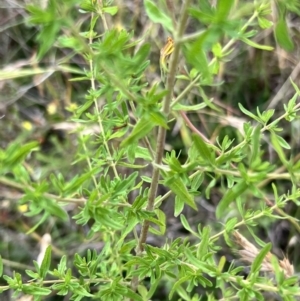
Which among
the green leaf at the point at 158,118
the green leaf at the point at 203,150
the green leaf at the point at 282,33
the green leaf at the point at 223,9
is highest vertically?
the green leaf at the point at 223,9

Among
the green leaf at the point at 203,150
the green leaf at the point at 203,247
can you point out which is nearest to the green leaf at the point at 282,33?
the green leaf at the point at 203,150

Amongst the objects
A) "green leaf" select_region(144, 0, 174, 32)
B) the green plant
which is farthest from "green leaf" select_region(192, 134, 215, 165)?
"green leaf" select_region(144, 0, 174, 32)

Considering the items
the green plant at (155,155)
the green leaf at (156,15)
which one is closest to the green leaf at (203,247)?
the green plant at (155,155)

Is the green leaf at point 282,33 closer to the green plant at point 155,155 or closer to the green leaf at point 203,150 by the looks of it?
the green plant at point 155,155

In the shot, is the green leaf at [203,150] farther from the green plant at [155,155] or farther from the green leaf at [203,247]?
the green leaf at [203,247]

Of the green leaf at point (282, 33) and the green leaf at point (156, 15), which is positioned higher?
the green leaf at point (282, 33)

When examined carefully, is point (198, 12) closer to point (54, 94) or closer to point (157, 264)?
point (157, 264)

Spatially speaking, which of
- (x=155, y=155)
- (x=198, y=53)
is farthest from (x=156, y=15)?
(x=155, y=155)

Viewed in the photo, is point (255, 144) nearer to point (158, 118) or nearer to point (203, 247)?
point (158, 118)

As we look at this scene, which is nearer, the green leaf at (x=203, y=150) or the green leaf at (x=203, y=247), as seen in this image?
the green leaf at (x=203, y=150)
